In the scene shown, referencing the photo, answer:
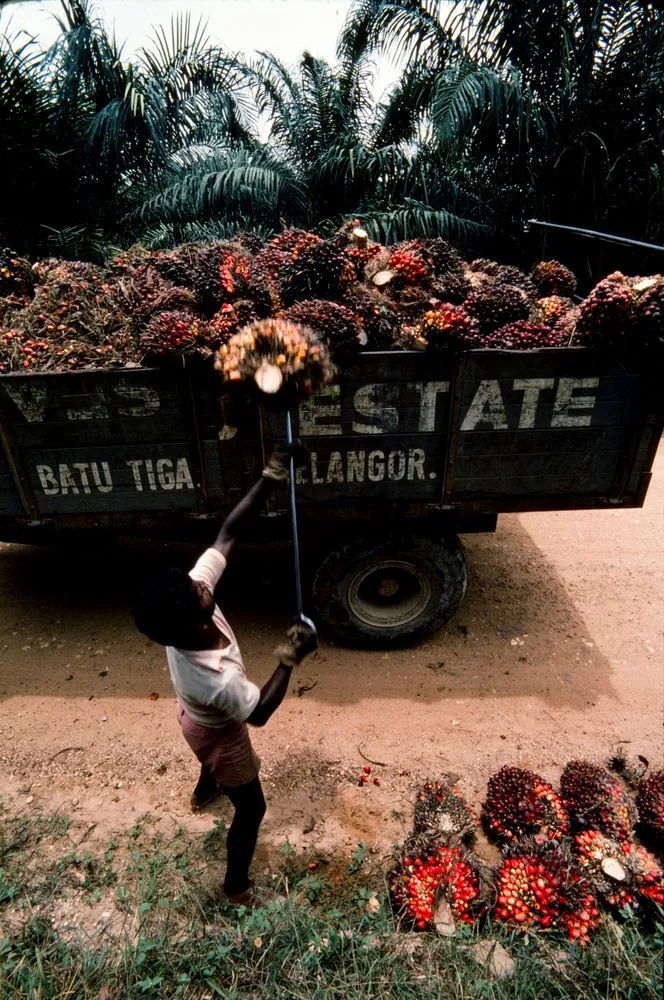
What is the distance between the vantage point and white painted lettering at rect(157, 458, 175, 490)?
142 inches

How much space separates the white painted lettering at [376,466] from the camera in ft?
11.8

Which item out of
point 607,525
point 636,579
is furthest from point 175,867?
point 607,525

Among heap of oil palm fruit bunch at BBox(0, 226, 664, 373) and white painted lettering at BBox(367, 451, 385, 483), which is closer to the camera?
heap of oil palm fruit bunch at BBox(0, 226, 664, 373)

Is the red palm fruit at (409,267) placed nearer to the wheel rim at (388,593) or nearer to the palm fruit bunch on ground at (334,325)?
the palm fruit bunch on ground at (334,325)

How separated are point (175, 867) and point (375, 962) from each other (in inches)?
42.6

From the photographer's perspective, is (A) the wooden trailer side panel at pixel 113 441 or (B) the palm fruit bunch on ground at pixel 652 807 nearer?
(B) the palm fruit bunch on ground at pixel 652 807

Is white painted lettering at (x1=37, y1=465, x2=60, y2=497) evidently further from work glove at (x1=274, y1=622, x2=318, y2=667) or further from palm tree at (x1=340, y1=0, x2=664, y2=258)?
palm tree at (x1=340, y1=0, x2=664, y2=258)

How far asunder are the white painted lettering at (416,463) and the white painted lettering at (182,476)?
1442 mm

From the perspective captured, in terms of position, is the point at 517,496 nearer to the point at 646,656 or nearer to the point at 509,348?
the point at 509,348

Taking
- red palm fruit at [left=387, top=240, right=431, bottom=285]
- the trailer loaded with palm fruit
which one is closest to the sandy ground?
the trailer loaded with palm fruit

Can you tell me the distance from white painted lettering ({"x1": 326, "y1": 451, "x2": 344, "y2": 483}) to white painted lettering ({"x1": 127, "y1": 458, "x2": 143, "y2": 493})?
123 cm

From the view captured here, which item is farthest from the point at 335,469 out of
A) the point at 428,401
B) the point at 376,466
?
the point at 428,401

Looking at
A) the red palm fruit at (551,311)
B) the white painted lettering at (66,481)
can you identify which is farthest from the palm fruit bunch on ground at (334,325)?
the white painted lettering at (66,481)

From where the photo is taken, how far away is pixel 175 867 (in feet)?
8.95
